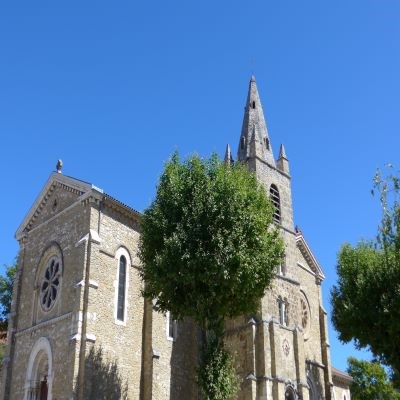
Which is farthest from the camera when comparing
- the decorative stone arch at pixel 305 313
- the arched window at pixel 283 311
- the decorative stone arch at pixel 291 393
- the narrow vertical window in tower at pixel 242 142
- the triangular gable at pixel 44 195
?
the narrow vertical window in tower at pixel 242 142

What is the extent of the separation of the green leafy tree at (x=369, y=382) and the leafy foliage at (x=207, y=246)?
2463 centimetres

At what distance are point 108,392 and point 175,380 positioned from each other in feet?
14.5

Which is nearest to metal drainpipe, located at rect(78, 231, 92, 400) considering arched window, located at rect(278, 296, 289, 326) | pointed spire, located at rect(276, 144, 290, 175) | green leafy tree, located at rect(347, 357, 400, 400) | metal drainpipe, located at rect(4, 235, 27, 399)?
metal drainpipe, located at rect(4, 235, 27, 399)

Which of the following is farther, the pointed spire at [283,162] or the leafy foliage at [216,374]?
the pointed spire at [283,162]

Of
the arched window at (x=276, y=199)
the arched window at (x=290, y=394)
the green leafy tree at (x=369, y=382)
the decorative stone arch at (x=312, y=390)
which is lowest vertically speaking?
the arched window at (x=290, y=394)

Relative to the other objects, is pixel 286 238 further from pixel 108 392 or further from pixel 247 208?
pixel 108 392

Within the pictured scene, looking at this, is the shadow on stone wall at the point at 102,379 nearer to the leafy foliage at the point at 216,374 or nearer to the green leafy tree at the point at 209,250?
the green leafy tree at the point at 209,250

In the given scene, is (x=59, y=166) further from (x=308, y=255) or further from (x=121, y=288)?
(x=308, y=255)

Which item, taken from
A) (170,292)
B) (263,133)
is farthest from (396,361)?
(263,133)

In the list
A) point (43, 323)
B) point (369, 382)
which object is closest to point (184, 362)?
point (43, 323)

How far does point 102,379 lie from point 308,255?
19.0 meters

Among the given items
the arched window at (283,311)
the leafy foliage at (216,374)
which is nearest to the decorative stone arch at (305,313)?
the arched window at (283,311)

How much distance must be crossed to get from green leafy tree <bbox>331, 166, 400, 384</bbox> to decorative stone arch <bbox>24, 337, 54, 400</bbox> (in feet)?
53.1

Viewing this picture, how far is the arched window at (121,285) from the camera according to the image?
27.5m
